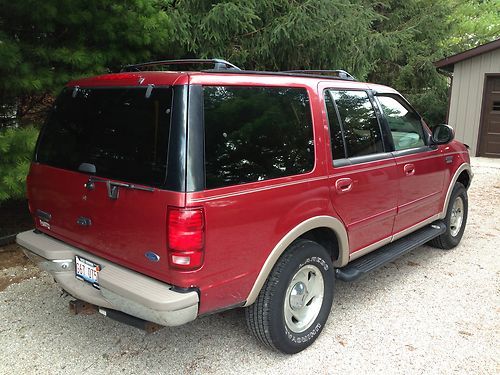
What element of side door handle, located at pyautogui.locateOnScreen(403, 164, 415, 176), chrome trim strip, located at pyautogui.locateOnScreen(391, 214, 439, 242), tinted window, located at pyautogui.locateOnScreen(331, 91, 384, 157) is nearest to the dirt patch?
tinted window, located at pyautogui.locateOnScreen(331, 91, 384, 157)

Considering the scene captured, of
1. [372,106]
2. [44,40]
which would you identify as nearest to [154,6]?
[44,40]

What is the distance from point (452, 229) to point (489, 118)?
969 cm

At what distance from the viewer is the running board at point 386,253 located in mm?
3599

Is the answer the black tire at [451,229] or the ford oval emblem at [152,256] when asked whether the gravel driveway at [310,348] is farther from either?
the ford oval emblem at [152,256]

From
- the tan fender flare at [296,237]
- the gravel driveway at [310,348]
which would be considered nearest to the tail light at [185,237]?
the tan fender flare at [296,237]

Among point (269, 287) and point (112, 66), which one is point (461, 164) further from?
point (112, 66)

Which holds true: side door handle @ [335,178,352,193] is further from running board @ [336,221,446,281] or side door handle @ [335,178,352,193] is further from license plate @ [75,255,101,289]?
license plate @ [75,255,101,289]

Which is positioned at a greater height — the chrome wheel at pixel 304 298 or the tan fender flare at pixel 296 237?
the tan fender flare at pixel 296 237

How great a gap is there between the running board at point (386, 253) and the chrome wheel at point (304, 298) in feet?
0.97

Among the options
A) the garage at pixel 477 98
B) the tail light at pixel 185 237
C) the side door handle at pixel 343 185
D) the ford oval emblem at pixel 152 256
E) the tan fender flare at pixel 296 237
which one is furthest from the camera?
the garage at pixel 477 98

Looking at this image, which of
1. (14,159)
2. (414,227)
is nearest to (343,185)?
(414,227)

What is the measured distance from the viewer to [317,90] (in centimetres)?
330

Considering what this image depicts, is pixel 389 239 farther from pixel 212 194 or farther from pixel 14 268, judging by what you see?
pixel 14 268

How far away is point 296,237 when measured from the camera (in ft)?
9.79
